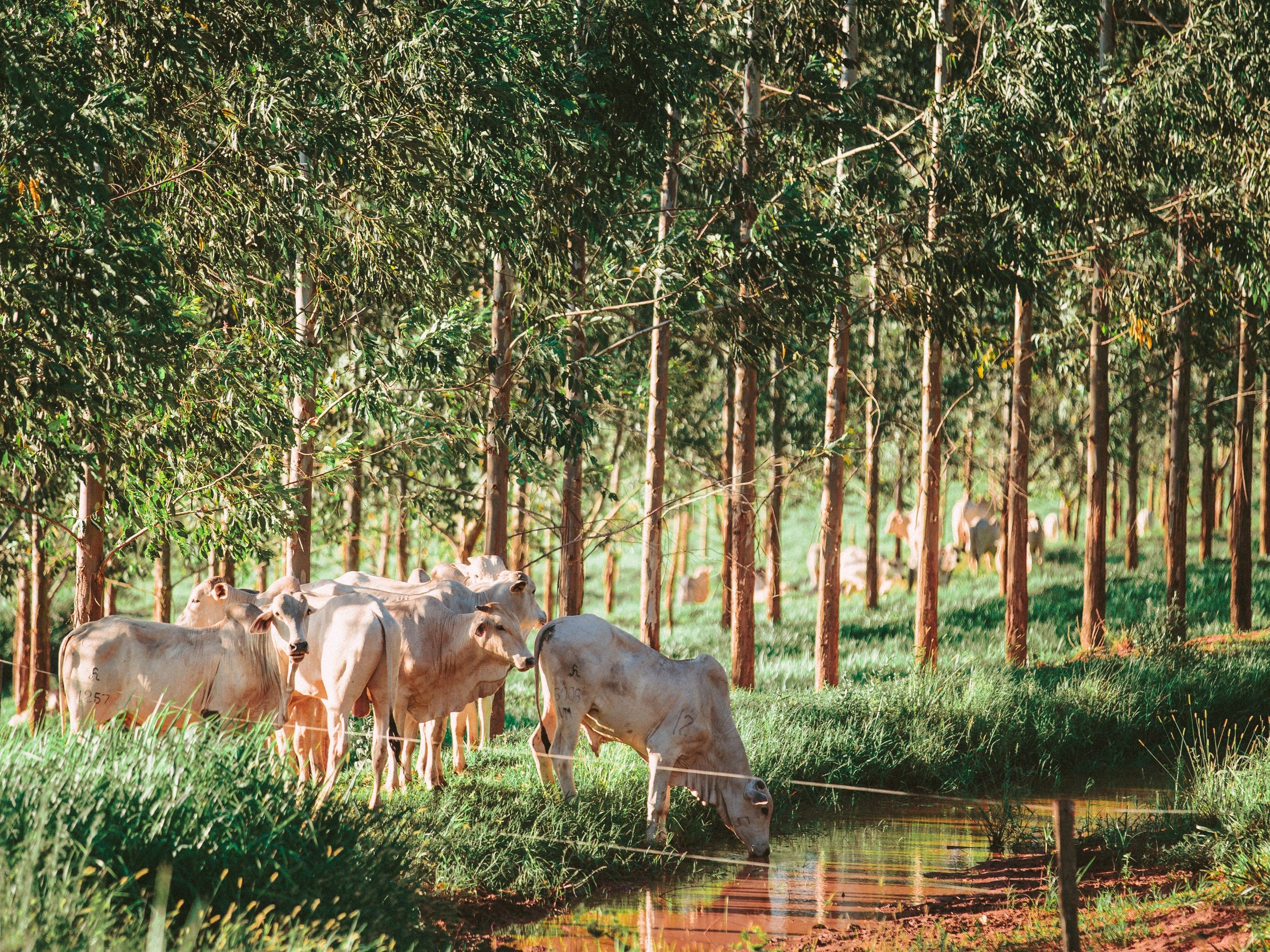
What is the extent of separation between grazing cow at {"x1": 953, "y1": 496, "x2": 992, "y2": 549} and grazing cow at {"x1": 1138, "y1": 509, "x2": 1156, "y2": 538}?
8.81 m

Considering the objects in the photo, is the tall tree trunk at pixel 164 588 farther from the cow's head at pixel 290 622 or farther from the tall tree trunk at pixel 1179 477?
the tall tree trunk at pixel 1179 477

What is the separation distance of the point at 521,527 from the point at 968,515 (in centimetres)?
1478

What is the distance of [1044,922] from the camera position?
23.7 ft

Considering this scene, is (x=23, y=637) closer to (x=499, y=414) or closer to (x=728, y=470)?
(x=728, y=470)

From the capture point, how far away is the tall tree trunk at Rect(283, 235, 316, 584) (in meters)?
11.2

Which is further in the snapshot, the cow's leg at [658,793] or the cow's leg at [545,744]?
the cow's leg at [545,744]

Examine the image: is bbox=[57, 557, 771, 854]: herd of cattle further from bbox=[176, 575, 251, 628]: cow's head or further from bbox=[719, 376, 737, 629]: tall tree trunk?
bbox=[719, 376, 737, 629]: tall tree trunk

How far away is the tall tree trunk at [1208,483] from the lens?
79.7 feet

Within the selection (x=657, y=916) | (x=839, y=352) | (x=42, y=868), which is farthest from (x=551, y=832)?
(x=839, y=352)

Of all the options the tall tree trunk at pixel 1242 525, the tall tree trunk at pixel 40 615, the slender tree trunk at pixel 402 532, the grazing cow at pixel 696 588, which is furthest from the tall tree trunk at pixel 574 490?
the grazing cow at pixel 696 588

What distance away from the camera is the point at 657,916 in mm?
7777

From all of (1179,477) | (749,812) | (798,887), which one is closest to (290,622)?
(749,812)

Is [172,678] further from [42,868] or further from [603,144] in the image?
[603,144]

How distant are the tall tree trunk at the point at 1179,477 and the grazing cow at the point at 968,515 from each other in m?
11.9
